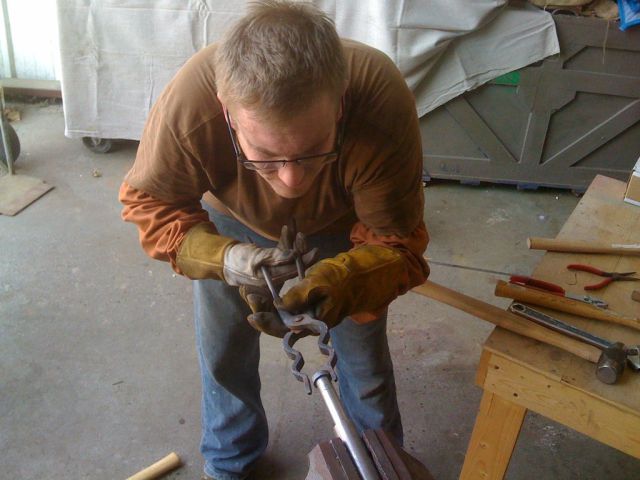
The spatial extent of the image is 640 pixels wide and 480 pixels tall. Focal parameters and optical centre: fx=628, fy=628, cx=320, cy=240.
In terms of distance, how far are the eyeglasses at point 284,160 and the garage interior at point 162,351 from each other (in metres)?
0.81

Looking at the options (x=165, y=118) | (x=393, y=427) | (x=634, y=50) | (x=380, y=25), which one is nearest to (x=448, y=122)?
(x=380, y=25)

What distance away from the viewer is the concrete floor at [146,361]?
2230mm

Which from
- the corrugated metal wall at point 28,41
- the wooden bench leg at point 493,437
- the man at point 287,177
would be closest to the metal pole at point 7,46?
the corrugated metal wall at point 28,41

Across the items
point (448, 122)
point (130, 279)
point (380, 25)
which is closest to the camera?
point (130, 279)

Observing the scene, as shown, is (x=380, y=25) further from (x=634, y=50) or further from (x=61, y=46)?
(x=61, y=46)

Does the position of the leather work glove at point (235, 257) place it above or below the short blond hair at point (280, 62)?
below

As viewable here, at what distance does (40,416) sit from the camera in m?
2.32

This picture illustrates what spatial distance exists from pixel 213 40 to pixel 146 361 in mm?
1917

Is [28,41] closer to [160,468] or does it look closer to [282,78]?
[160,468]

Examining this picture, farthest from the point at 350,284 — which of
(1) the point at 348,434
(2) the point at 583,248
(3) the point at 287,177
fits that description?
(2) the point at 583,248

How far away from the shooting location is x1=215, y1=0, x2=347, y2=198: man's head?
1093 millimetres

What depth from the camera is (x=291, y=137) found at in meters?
1.15

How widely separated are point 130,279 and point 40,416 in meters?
0.85

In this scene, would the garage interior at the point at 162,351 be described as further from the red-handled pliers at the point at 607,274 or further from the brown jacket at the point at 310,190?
the brown jacket at the point at 310,190
